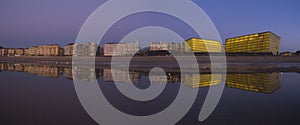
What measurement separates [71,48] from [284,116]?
144 m

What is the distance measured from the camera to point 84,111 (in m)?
8.36

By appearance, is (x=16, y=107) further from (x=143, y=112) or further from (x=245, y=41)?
(x=245, y=41)

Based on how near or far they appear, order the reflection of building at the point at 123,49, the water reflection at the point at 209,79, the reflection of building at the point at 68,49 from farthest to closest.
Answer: the reflection of building at the point at 68,49, the reflection of building at the point at 123,49, the water reflection at the point at 209,79

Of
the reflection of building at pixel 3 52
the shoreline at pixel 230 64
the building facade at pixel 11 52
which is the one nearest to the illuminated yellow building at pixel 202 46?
the shoreline at pixel 230 64

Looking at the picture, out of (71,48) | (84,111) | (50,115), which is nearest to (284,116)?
(84,111)

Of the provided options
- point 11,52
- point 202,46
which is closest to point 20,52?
point 11,52

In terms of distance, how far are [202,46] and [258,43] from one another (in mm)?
31331

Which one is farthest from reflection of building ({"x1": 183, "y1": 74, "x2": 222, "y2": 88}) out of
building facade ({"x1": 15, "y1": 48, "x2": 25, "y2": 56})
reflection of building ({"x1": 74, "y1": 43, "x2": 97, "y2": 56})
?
building facade ({"x1": 15, "y1": 48, "x2": 25, "y2": 56})

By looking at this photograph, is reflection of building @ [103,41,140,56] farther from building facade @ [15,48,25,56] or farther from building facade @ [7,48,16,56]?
building facade @ [7,48,16,56]

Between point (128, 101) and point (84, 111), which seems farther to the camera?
point (128, 101)

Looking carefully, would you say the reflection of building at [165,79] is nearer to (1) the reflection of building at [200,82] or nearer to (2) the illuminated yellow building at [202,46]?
(1) the reflection of building at [200,82]

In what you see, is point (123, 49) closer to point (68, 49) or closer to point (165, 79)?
point (68, 49)

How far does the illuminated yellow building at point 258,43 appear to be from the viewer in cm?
11538

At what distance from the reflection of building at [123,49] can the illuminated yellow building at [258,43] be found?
56.3 meters
